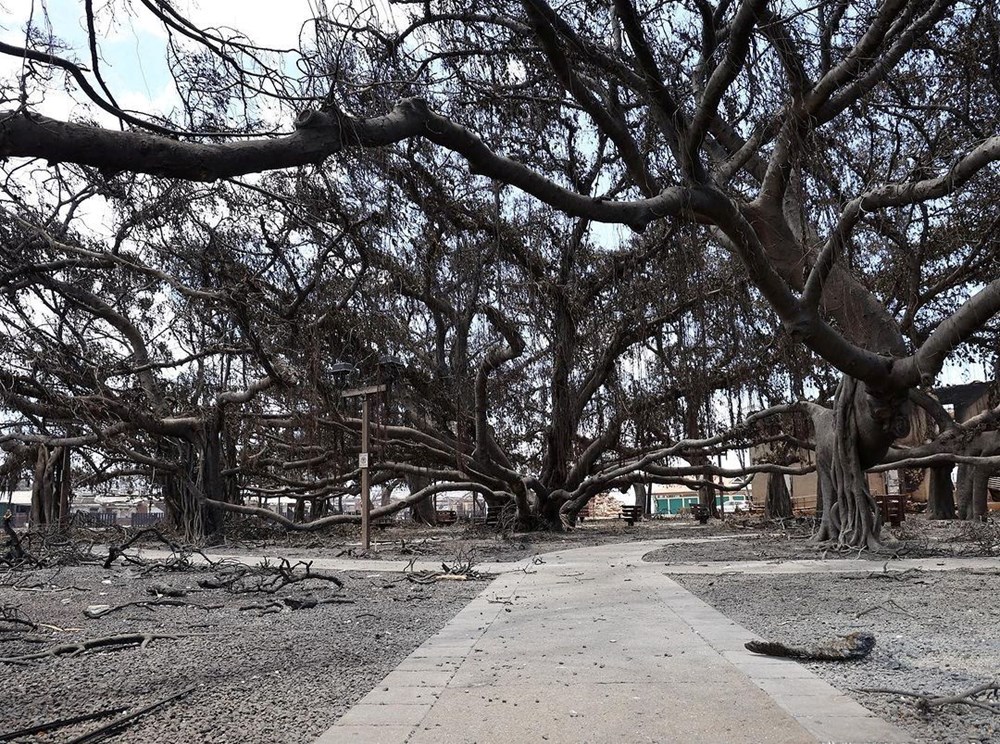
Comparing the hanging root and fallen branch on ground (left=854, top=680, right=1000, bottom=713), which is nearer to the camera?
fallen branch on ground (left=854, top=680, right=1000, bottom=713)

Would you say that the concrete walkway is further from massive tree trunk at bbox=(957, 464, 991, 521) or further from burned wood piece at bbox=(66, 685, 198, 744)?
massive tree trunk at bbox=(957, 464, 991, 521)

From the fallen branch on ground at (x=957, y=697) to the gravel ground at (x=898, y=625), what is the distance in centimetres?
5

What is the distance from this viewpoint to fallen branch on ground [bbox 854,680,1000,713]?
3787 millimetres

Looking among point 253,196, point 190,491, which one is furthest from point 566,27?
point 190,491

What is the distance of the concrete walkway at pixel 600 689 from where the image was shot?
12.0 ft

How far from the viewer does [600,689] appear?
4473 mm

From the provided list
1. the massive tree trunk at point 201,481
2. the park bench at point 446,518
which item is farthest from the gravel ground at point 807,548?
the park bench at point 446,518

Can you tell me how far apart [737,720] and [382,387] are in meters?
11.1

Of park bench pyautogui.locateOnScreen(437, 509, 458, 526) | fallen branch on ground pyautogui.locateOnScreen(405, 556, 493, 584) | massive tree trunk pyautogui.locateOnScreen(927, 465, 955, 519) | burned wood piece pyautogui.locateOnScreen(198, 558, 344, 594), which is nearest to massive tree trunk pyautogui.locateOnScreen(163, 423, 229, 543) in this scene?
burned wood piece pyautogui.locateOnScreen(198, 558, 344, 594)

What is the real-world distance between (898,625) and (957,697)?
292 centimetres

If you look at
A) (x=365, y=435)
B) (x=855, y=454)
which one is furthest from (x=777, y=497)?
(x=365, y=435)

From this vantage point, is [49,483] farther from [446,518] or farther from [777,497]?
[777,497]

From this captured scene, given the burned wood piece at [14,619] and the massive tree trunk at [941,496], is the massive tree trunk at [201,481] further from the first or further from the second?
the massive tree trunk at [941,496]

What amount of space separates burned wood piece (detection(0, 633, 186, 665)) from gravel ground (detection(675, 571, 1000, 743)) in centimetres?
470
